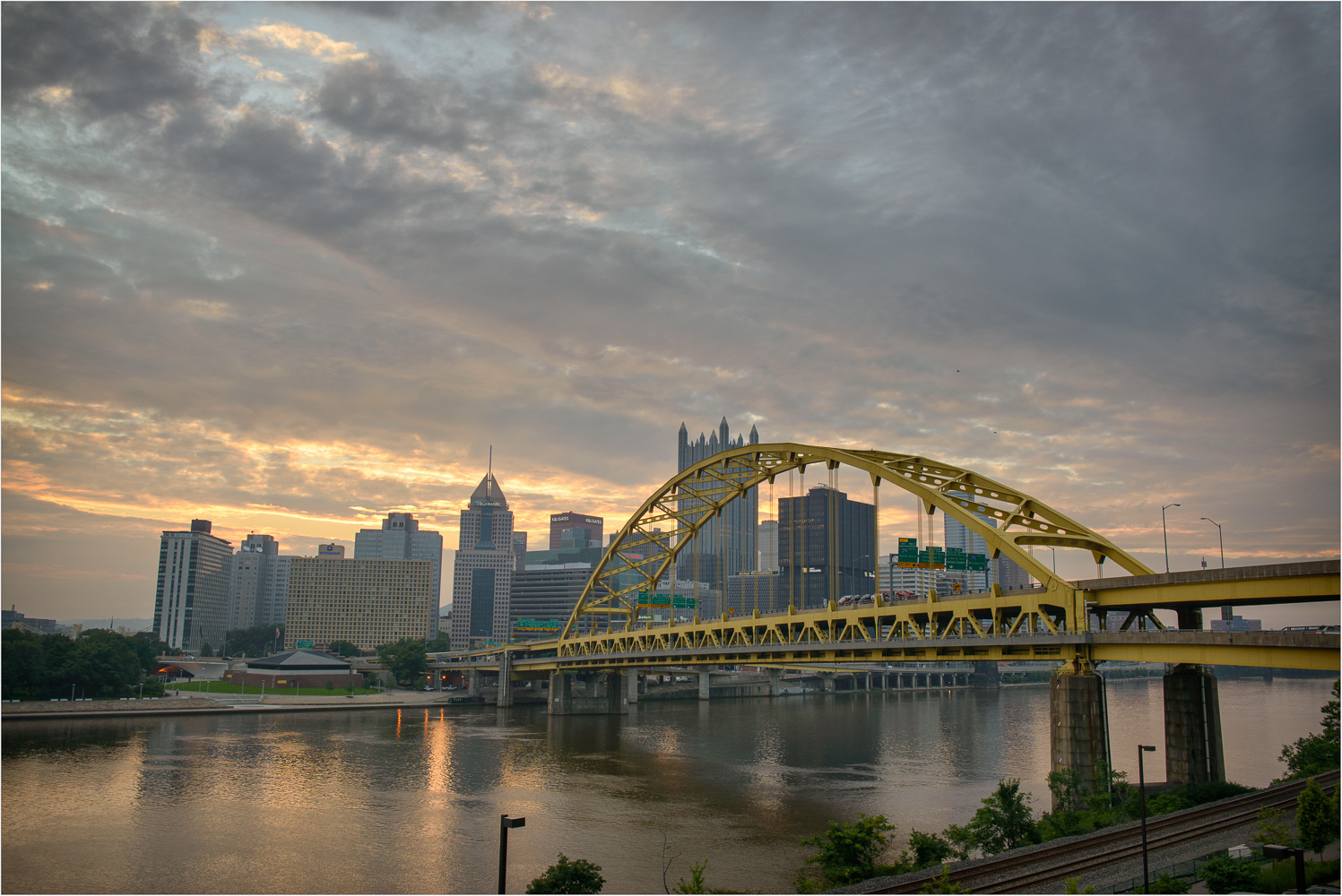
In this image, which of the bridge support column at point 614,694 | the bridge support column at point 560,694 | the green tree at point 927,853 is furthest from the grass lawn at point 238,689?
the green tree at point 927,853

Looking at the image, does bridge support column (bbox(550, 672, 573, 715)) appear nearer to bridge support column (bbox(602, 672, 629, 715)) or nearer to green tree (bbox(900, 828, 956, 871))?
bridge support column (bbox(602, 672, 629, 715))

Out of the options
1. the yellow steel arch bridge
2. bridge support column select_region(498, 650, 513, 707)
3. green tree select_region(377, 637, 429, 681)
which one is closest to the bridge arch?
the yellow steel arch bridge

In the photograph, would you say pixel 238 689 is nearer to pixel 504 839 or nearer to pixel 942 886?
pixel 504 839

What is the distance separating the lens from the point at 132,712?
106000 mm

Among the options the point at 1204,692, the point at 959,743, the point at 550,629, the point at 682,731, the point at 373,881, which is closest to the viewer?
the point at 373,881

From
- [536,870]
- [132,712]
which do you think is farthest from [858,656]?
[132,712]

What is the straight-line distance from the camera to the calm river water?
1597 inches

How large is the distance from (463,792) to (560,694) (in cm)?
6394

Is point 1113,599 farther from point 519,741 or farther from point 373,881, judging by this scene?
point 519,741

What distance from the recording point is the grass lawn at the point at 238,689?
140 m

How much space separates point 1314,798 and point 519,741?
7408 cm

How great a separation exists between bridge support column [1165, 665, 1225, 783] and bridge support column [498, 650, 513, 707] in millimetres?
106460

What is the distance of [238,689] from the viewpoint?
14312 centimetres

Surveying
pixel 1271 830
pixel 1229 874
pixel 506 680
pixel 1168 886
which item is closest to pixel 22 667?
pixel 506 680
